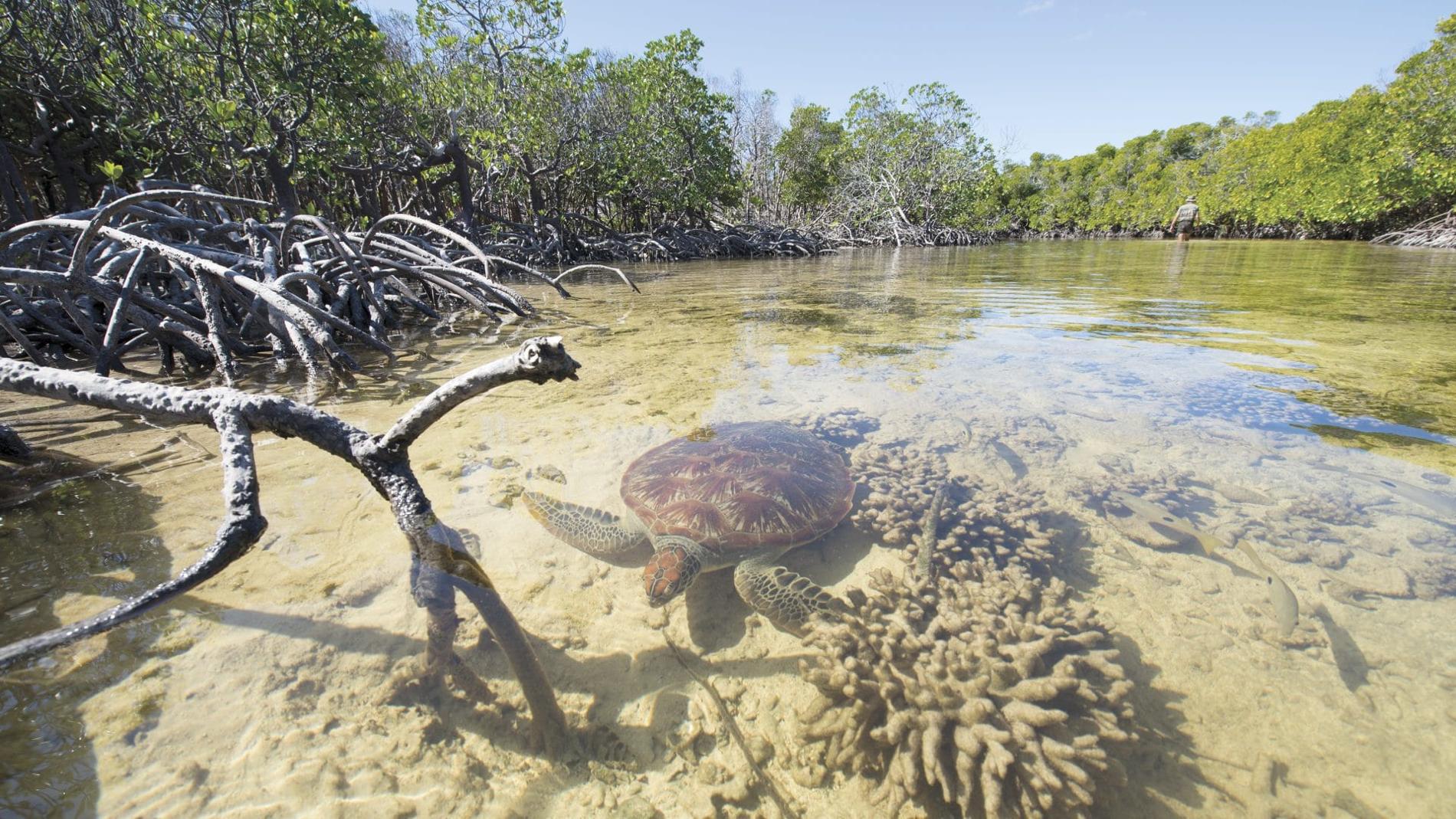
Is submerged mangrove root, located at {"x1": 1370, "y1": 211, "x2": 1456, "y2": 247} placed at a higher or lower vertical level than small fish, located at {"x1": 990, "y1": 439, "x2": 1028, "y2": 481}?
higher

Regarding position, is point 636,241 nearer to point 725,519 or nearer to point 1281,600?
point 725,519

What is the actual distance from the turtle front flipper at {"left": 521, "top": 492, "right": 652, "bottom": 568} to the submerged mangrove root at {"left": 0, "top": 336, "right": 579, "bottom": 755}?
2.24ft

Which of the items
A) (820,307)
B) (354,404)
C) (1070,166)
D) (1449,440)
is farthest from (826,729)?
(1070,166)

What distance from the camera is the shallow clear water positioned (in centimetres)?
142

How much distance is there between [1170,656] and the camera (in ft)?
6.03

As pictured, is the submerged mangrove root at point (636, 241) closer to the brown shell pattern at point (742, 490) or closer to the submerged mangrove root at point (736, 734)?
the brown shell pattern at point (742, 490)

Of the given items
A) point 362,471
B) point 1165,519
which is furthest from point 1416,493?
point 362,471

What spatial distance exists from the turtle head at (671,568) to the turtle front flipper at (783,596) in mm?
206

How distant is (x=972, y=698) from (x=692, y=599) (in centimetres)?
117

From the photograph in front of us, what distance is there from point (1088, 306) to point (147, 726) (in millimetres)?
10458

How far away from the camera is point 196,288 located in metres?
4.40

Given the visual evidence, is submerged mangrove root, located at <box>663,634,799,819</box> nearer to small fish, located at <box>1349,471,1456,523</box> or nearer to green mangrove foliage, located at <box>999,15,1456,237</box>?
small fish, located at <box>1349,471,1456,523</box>

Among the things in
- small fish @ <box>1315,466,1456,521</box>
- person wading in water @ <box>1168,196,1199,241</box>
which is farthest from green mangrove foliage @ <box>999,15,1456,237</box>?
small fish @ <box>1315,466,1456,521</box>

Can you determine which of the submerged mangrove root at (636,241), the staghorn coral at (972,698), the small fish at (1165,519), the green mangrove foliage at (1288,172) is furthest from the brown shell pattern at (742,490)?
the green mangrove foliage at (1288,172)
